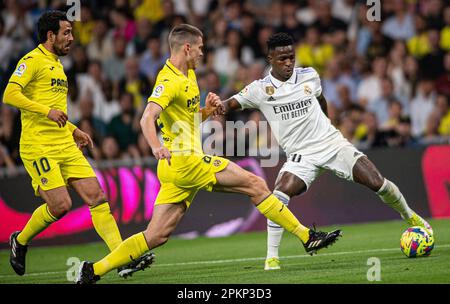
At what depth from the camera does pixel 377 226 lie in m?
13.9

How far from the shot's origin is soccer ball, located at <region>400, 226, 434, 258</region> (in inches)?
368

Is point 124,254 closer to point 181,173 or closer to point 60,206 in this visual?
point 181,173

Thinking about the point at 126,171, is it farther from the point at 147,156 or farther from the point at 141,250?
the point at 141,250

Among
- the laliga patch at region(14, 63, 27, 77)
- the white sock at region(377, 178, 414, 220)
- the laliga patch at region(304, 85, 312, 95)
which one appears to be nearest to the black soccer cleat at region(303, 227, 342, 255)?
the white sock at region(377, 178, 414, 220)

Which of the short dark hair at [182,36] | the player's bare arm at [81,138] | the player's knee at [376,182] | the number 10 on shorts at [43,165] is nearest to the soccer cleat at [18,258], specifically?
the number 10 on shorts at [43,165]

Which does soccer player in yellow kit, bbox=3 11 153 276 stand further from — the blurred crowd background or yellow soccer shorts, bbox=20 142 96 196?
the blurred crowd background

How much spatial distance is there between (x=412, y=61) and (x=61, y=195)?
838 centimetres

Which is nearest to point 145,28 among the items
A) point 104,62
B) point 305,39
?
point 104,62

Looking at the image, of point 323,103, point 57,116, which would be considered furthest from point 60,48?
point 323,103

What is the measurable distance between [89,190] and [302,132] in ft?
7.97

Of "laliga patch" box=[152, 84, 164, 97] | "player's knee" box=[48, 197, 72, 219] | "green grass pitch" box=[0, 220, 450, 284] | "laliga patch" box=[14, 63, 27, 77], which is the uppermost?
"laliga patch" box=[14, 63, 27, 77]

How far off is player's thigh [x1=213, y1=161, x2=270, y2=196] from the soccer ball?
1.68 metres

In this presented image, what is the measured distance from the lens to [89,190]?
385 inches

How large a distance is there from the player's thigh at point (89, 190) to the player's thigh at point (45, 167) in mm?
161
